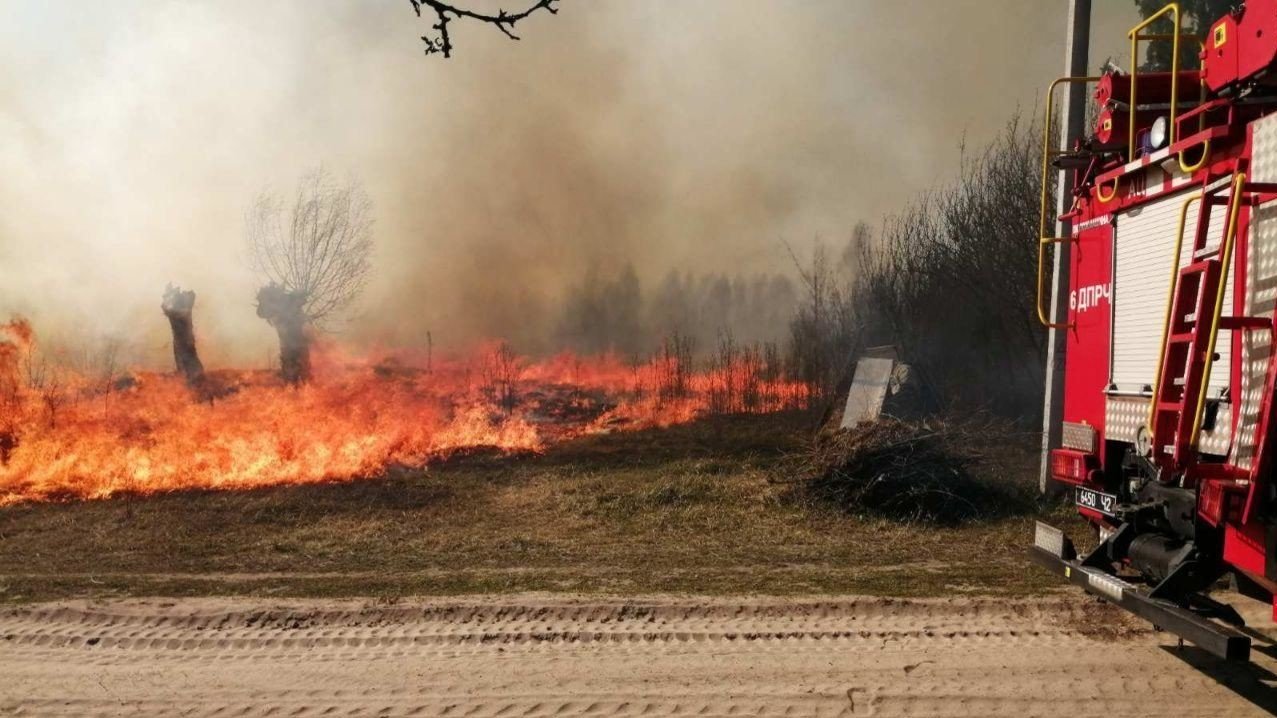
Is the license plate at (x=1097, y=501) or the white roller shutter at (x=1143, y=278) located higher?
the white roller shutter at (x=1143, y=278)

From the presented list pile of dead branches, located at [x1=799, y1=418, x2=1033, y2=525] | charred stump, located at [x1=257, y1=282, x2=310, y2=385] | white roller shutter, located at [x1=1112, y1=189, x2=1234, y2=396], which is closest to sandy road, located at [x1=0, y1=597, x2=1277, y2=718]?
white roller shutter, located at [x1=1112, y1=189, x2=1234, y2=396]

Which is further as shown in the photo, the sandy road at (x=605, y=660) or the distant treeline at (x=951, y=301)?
the distant treeline at (x=951, y=301)

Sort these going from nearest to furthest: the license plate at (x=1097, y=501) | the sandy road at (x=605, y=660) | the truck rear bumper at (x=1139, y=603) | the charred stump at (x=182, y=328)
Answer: the truck rear bumper at (x=1139, y=603) < the sandy road at (x=605, y=660) < the license plate at (x=1097, y=501) < the charred stump at (x=182, y=328)

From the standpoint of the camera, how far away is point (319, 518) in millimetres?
10273

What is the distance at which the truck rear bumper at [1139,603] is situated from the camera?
4094 millimetres

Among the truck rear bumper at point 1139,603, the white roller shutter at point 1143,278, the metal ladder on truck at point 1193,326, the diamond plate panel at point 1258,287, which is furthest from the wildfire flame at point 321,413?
the diamond plate panel at point 1258,287

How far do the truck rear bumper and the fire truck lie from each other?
11mm

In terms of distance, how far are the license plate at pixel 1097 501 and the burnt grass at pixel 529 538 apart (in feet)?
3.79

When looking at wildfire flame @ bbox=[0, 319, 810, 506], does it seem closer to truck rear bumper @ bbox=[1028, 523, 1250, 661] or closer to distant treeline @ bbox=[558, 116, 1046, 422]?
distant treeline @ bbox=[558, 116, 1046, 422]

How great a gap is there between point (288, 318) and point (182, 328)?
196 cm

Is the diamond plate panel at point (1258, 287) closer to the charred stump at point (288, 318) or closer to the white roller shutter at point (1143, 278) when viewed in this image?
the white roller shutter at point (1143, 278)

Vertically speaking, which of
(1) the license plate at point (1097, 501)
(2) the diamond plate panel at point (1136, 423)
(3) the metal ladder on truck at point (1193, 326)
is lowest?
→ (1) the license plate at point (1097, 501)

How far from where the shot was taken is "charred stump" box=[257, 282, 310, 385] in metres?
18.8

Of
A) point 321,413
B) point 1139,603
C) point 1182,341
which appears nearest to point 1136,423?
point 1182,341
